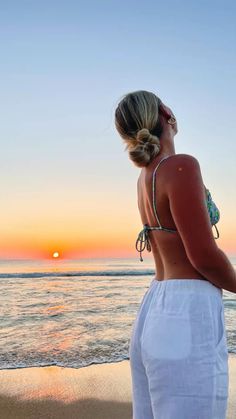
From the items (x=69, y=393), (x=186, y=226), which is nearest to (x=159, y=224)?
(x=186, y=226)

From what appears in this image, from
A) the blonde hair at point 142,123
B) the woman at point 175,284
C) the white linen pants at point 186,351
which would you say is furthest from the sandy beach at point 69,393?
the blonde hair at point 142,123

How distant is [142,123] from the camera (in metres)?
1.82

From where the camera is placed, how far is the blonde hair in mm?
1812

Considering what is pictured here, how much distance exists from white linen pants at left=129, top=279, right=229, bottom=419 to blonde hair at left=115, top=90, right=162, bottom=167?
529 millimetres

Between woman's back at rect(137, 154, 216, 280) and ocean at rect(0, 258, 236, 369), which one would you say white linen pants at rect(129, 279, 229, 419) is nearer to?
woman's back at rect(137, 154, 216, 280)

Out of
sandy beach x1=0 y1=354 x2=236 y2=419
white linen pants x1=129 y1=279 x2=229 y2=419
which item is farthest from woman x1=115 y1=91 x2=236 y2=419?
sandy beach x1=0 y1=354 x2=236 y2=419

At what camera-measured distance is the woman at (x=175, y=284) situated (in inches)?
59.2

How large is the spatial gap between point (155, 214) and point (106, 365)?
4.39m

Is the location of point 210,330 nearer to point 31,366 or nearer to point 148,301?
point 148,301

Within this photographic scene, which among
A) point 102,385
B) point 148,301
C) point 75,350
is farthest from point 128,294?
point 148,301

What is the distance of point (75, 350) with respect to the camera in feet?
21.2

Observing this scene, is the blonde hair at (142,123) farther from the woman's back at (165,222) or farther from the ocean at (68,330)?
the ocean at (68,330)

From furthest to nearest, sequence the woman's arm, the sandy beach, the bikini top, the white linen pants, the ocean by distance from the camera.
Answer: the ocean → the sandy beach → the bikini top → the woman's arm → the white linen pants

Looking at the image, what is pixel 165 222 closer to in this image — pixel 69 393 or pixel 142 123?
pixel 142 123
